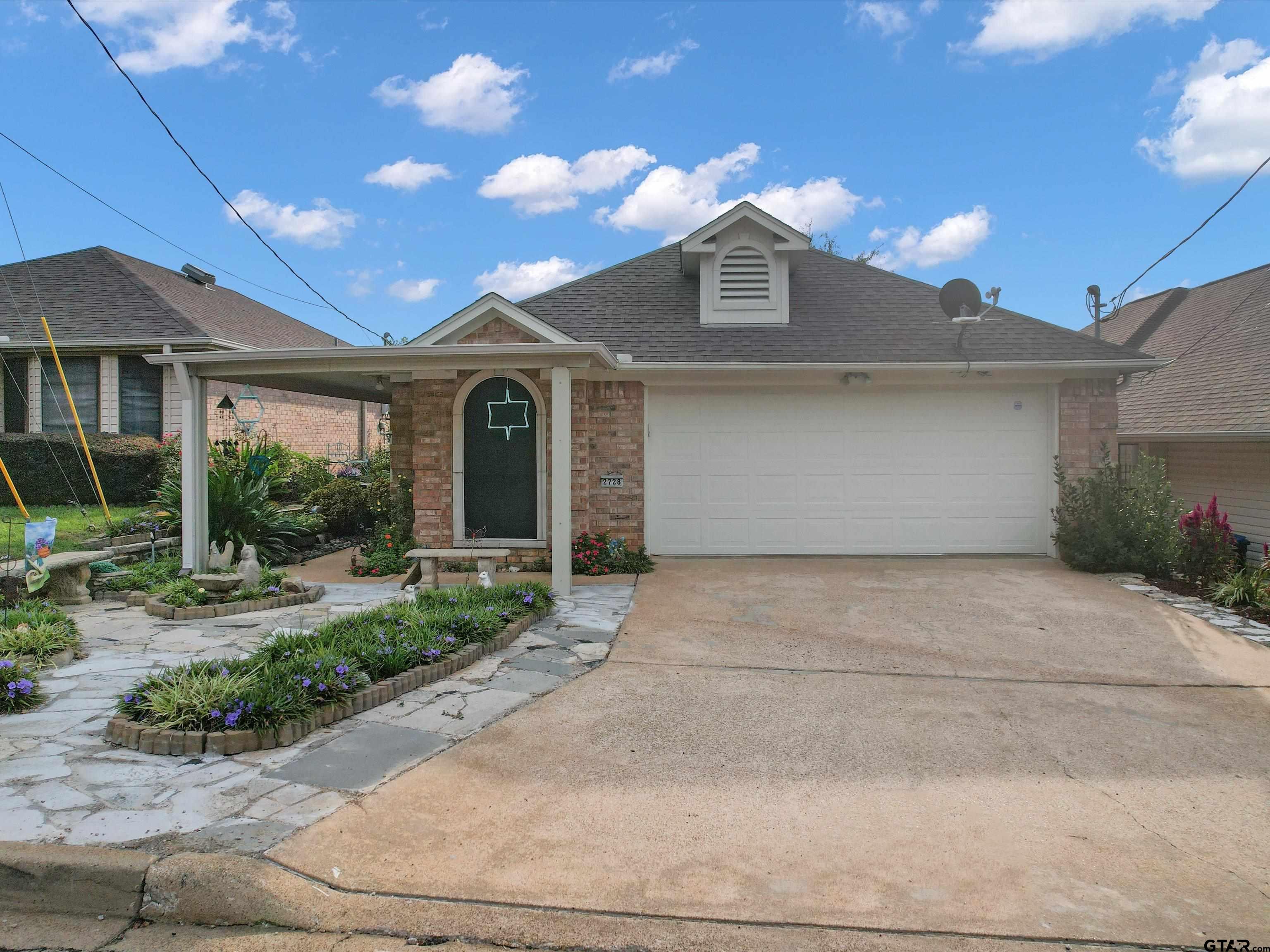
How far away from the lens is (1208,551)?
9328 millimetres

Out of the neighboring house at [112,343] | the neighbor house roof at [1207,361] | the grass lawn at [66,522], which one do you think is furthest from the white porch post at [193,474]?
the neighbor house roof at [1207,361]

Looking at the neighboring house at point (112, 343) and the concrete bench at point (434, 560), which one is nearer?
the concrete bench at point (434, 560)

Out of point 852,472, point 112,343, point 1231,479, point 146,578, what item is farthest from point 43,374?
point 1231,479

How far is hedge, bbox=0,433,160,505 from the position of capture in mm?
12555

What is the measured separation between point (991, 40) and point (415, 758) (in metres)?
13.9

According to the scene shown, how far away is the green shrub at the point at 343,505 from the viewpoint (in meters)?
13.3

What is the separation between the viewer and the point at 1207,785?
4.14 meters

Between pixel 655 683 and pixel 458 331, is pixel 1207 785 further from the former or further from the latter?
pixel 458 331

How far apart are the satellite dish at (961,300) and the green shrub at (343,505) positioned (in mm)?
9695

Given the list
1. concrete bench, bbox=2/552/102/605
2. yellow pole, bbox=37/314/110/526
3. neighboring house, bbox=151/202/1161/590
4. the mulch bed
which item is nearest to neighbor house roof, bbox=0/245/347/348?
yellow pole, bbox=37/314/110/526

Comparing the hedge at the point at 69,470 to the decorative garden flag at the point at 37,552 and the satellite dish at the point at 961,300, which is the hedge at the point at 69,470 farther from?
the satellite dish at the point at 961,300

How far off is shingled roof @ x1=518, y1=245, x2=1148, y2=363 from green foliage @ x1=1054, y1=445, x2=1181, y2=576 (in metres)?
1.70

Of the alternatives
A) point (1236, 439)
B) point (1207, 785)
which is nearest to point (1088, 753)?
point (1207, 785)

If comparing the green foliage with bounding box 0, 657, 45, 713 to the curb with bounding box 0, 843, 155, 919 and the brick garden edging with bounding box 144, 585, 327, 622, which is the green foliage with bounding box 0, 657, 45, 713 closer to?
the curb with bounding box 0, 843, 155, 919
